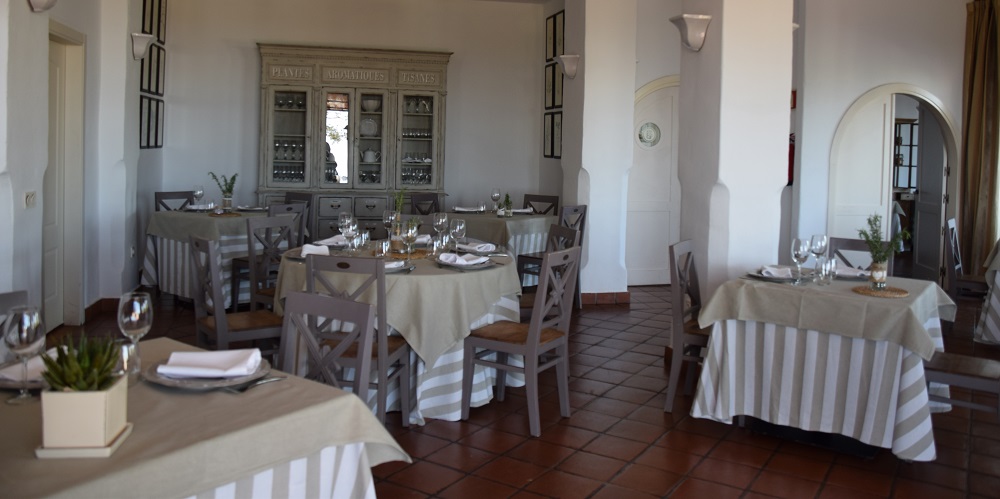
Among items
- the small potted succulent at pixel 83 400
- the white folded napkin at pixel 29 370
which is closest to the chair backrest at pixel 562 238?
the white folded napkin at pixel 29 370

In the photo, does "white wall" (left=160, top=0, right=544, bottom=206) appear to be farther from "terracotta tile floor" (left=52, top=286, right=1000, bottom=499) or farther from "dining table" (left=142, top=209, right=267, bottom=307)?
"terracotta tile floor" (left=52, top=286, right=1000, bottom=499)

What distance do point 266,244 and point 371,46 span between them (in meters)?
4.04

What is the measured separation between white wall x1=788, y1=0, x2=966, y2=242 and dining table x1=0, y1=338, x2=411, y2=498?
754 cm

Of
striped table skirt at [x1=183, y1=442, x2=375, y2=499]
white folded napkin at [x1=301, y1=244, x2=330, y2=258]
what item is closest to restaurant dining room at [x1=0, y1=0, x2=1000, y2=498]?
striped table skirt at [x1=183, y1=442, x2=375, y2=499]

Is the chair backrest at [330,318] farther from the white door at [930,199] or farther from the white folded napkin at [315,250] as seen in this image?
the white door at [930,199]

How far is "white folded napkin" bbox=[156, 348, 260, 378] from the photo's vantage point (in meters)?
2.28

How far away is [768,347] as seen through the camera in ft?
14.1

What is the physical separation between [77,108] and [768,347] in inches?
225

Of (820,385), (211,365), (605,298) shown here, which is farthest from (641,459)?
(605,298)

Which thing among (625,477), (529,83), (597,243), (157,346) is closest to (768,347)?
(625,477)

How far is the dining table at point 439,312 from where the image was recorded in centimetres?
436

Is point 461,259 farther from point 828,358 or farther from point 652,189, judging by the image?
point 652,189

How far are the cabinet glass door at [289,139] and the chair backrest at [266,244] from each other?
108 inches

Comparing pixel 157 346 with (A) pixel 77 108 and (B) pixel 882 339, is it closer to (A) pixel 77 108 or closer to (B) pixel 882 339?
(B) pixel 882 339
